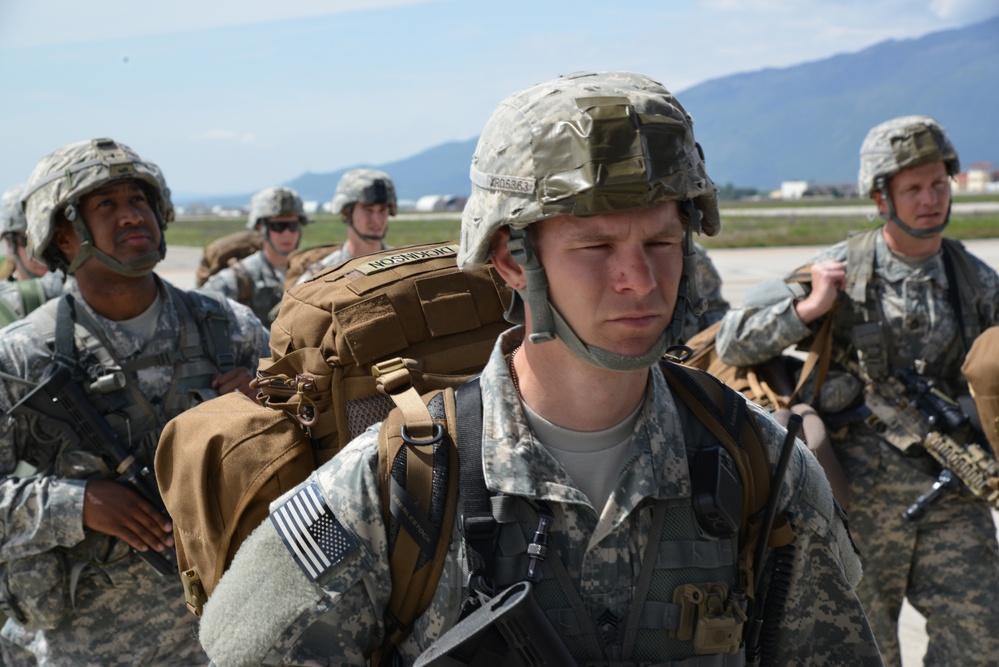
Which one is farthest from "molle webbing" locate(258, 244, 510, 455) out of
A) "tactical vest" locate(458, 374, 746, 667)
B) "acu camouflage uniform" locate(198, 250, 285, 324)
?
"acu camouflage uniform" locate(198, 250, 285, 324)

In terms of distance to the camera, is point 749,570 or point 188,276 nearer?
point 749,570

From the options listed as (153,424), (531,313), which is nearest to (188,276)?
(153,424)

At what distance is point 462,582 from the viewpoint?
1.84 m

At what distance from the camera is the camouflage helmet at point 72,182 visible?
12.5ft

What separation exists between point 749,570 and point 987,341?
8.01 ft

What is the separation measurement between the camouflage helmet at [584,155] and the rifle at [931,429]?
2.66 meters

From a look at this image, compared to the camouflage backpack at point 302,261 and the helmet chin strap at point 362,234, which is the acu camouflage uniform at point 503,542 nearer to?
the camouflage backpack at point 302,261

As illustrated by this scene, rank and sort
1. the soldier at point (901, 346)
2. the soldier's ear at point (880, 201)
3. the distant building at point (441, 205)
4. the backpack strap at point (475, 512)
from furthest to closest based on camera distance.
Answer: the distant building at point (441, 205)
the soldier's ear at point (880, 201)
the soldier at point (901, 346)
the backpack strap at point (475, 512)

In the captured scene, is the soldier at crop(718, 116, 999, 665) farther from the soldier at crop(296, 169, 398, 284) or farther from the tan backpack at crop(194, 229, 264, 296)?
the tan backpack at crop(194, 229, 264, 296)

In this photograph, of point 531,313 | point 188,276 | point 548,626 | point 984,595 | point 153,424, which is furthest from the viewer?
point 188,276

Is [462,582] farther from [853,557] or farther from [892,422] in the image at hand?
[892,422]

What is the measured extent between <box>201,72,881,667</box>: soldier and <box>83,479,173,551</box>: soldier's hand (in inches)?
72.6

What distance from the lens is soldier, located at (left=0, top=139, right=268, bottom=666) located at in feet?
11.9

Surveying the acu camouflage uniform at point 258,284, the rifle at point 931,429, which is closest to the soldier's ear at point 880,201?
the rifle at point 931,429
